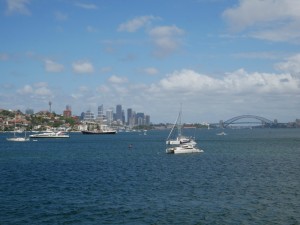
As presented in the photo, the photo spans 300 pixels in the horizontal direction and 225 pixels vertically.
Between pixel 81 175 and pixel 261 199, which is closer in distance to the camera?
pixel 261 199

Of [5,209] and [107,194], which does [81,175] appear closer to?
[107,194]

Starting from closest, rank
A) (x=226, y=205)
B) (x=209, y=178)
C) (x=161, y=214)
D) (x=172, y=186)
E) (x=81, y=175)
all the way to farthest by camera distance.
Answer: (x=161, y=214) → (x=226, y=205) → (x=172, y=186) → (x=209, y=178) → (x=81, y=175)

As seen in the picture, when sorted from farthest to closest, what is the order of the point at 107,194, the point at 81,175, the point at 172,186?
1. the point at 81,175
2. the point at 172,186
3. the point at 107,194

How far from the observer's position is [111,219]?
33.4 meters

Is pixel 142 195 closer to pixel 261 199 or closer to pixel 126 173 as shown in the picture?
pixel 261 199

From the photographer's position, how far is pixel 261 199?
40719mm

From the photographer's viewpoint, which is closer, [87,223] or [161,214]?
[87,223]

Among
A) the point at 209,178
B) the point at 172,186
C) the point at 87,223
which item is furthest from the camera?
the point at 209,178

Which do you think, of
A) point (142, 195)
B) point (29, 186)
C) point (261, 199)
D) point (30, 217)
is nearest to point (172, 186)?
point (142, 195)

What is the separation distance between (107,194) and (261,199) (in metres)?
15.1

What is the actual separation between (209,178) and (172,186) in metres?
8.67

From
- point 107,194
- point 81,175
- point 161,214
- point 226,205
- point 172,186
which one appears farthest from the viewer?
point 81,175

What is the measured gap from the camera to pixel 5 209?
3691 centimetres

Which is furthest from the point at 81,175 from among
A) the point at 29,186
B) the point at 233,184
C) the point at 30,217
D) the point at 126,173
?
the point at 30,217
